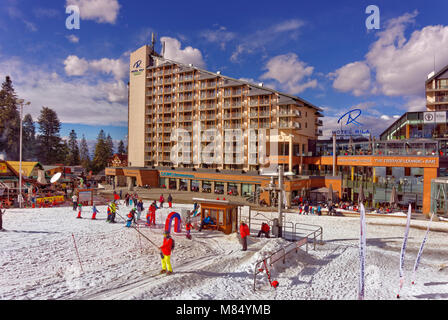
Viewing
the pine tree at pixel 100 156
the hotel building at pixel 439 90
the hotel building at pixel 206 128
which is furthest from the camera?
the pine tree at pixel 100 156

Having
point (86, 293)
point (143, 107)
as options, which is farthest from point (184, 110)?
point (86, 293)

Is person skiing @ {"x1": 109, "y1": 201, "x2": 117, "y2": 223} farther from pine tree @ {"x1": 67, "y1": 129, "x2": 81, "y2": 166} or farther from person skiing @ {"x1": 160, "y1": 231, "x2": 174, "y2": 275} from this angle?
pine tree @ {"x1": 67, "y1": 129, "x2": 81, "y2": 166}

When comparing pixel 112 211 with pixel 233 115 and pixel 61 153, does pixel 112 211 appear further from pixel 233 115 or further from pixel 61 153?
pixel 61 153

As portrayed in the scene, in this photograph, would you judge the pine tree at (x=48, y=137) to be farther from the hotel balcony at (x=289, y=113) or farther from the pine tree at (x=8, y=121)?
the hotel balcony at (x=289, y=113)

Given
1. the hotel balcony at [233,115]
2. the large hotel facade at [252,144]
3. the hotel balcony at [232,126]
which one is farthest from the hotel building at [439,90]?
the hotel balcony at [232,126]

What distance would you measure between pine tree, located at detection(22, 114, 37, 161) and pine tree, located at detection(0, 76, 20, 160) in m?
6.66

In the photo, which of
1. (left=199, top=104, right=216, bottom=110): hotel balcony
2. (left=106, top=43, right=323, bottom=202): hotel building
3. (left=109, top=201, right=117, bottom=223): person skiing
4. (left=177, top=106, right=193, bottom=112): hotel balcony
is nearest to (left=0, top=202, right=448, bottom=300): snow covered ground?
(left=109, top=201, right=117, bottom=223): person skiing

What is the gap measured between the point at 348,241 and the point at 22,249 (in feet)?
58.0

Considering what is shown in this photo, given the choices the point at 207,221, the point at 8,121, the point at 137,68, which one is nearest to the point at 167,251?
the point at 207,221

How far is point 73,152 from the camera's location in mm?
90062

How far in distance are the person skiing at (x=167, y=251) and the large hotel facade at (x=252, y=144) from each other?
24.3 meters

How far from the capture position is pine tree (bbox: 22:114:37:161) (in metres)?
74.4

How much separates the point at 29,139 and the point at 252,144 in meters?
68.4

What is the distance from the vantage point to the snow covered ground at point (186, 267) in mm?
8945
